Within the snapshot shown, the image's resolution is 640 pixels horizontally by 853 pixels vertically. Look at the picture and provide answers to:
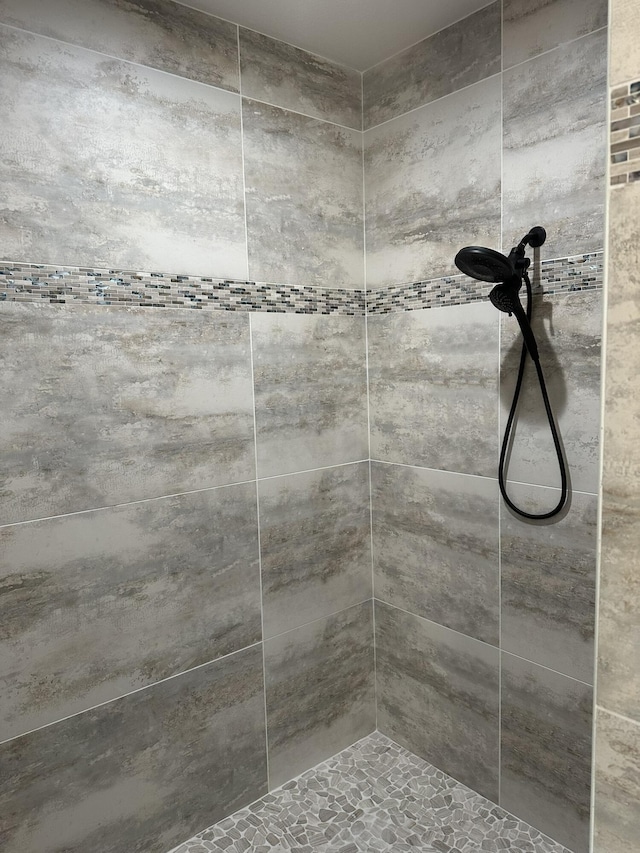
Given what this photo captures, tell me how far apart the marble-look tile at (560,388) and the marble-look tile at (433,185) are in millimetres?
335

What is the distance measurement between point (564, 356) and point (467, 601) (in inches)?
34.8

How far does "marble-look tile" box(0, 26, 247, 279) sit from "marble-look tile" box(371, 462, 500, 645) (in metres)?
0.99

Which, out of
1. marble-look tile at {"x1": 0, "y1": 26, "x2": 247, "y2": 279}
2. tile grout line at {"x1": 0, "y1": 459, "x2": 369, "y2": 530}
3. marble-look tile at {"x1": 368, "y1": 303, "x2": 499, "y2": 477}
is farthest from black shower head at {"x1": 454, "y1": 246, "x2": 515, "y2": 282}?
tile grout line at {"x1": 0, "y1": 459, "x2": 369, "y2": 530}

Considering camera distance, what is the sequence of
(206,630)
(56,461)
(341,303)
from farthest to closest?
(341,303), (206,630), (56,461)

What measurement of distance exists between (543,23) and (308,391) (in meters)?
1.29

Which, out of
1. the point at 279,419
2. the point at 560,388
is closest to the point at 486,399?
the point at 560,388

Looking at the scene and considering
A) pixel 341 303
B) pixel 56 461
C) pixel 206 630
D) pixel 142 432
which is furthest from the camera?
pixel 341 303

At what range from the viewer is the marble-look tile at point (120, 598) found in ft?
5.10

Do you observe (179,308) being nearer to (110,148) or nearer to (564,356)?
(110,148)

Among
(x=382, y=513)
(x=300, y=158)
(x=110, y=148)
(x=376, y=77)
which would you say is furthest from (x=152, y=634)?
(x=376, y=77)

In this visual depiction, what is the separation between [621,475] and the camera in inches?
29.8

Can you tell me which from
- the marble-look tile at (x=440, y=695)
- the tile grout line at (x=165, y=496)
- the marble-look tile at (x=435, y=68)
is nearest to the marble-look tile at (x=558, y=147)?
the marble-look tile at (x=435, y=68)

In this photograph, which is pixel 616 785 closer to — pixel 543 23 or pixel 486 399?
pixel 486 399

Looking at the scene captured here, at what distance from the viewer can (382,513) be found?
229 centimetres
